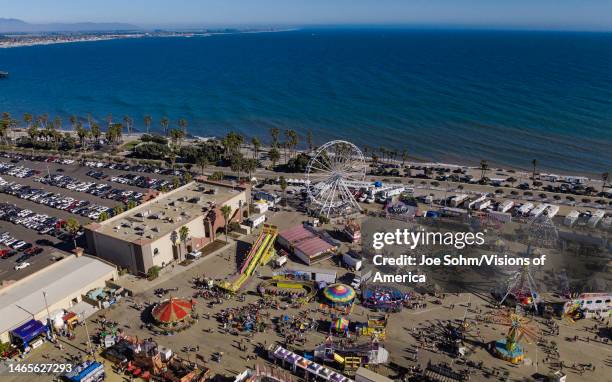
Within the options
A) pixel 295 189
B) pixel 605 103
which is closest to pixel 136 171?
pixel 295 189

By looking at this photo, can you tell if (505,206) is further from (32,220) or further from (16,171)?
(16,171)

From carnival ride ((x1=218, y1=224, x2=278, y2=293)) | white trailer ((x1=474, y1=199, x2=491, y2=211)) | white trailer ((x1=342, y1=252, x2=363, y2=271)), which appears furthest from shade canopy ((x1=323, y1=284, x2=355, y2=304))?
white trailer ((x1=474, y1=199, x2=491, y2=211))

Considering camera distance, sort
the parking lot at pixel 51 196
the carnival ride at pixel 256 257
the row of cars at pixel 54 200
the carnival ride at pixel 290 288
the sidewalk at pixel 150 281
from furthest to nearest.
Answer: the row of cars at pixel 54 200 → the parking lot at pixel 51 196 → the sidewalk at pixel 150 281 → the carnival ride at pixel 256 257 → the carnival ride at pixel 290 288

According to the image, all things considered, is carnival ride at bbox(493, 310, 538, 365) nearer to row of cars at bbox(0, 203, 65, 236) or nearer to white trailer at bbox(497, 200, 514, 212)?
white trailer at bbox(497, 200, 514, 212)

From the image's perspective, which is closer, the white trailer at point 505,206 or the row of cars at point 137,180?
the white trailer at point 505,206

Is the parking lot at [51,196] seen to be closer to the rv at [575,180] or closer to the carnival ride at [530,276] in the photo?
the carnival ride at [530,276]

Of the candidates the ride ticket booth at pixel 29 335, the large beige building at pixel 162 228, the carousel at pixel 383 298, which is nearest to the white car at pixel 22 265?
the large beige building at pixel 162 228
